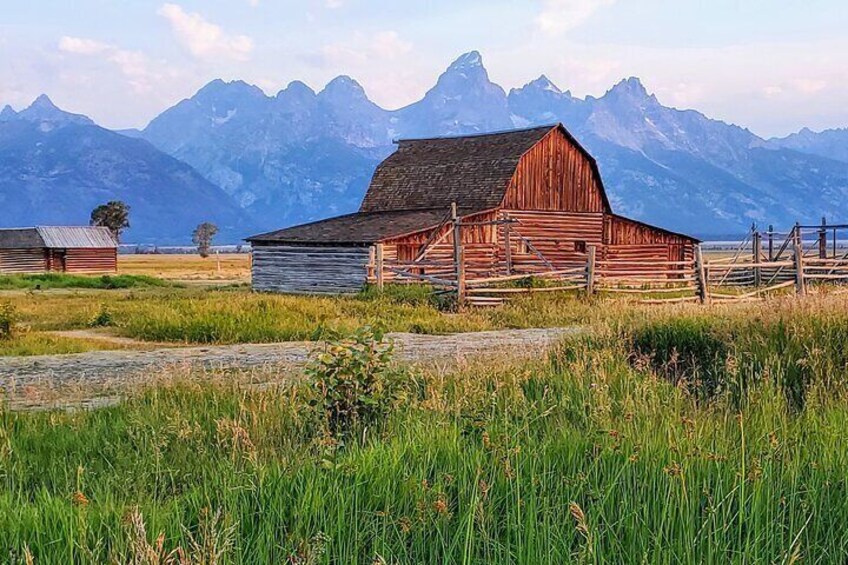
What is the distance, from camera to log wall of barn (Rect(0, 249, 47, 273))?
65.9 meters

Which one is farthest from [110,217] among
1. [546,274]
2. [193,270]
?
[546,274]

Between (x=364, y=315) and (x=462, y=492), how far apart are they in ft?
60.0

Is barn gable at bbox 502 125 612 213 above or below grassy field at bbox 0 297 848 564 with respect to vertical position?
above

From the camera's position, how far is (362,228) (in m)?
36.4

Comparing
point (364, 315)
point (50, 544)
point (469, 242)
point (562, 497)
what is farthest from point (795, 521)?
point (469, 242)

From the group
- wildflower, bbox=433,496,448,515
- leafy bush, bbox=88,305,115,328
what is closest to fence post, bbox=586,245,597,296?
leafy bush, bbox=88,305,115,328

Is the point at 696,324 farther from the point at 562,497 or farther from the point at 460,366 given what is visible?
the point at 562,497

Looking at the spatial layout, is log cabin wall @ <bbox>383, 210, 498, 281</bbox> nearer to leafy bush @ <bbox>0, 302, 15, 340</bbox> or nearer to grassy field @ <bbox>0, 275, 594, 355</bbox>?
grassy field @ <bbox>0, 275, 594, 355</bbox>

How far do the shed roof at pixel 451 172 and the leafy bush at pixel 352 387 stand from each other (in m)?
30.2

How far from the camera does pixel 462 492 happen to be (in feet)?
17.0

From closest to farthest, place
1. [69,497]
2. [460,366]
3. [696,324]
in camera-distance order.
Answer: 1. [69,497]
2. [460,366]
3. [696,324]

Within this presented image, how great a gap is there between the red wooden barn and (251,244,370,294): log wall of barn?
0.04 meters

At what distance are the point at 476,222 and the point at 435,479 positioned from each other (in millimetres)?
29090

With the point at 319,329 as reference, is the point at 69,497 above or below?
below
